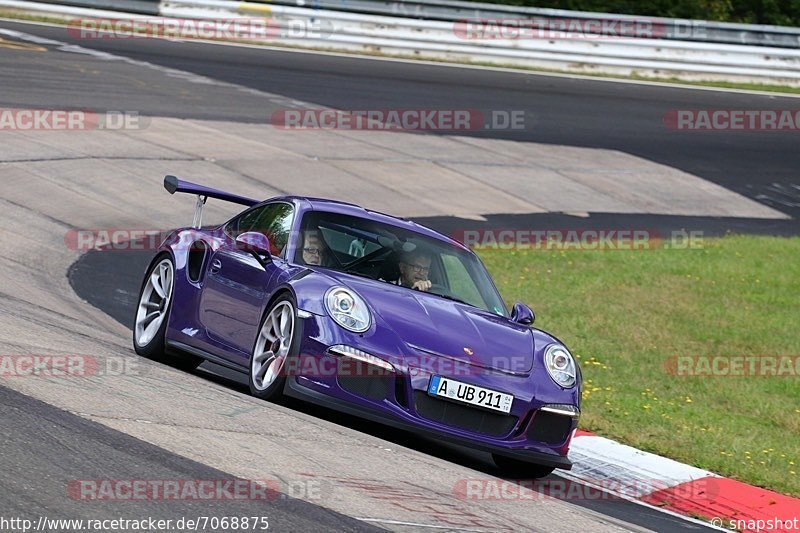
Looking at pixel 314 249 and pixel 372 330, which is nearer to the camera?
pixel 372 330

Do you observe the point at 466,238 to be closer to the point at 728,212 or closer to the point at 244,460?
the point at 728,212

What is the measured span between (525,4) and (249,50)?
25.7 ft

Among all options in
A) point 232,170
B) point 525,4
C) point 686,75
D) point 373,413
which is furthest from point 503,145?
point 373,413

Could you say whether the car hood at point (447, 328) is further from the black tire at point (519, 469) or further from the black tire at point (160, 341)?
the black tire at point (160, 341)

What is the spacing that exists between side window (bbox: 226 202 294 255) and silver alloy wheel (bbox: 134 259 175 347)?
55 centimetres

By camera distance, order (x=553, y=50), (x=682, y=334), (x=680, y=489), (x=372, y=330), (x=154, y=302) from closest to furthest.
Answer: (x=372, y=330), (x=680, y=489), (x=154, y=302), (x=682, y=334), (x=553, y=50)

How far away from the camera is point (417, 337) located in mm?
7477

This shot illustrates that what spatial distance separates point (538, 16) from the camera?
94.4 feet

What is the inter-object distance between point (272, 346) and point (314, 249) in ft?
2.69
